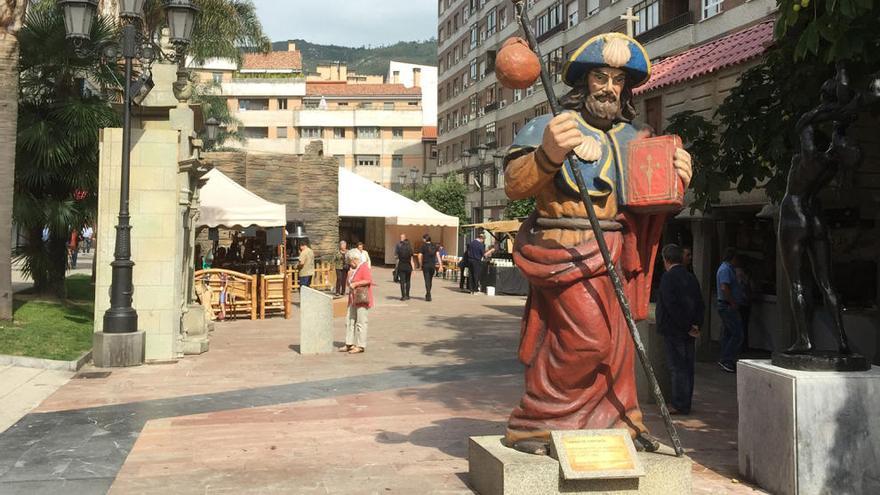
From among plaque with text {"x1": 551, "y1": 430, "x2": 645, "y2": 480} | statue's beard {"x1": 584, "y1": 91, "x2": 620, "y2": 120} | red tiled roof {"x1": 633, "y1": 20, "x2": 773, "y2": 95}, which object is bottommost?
plaque with text {"x1": 551, "y1": 430, "x2": 645, "y2": 480}

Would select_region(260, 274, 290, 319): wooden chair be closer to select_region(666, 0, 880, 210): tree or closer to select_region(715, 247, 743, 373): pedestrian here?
select_region(715, 247, 743, 373): pedestrian

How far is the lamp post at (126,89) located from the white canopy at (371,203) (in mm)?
17620

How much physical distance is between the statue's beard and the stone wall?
81.1ft

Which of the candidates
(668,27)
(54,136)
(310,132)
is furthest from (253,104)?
(54,136)

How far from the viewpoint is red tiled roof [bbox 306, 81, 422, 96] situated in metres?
68.2

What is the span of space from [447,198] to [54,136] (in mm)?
33844

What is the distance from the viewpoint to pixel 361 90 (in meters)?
69.3

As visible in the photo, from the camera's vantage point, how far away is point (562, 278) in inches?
177

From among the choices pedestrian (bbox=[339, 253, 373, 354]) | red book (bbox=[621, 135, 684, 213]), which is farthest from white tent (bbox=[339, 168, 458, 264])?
red book (bbox=[621, 135, 684, 213])

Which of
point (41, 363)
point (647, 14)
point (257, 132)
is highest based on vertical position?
point (257, 132)

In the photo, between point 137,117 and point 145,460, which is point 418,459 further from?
point 137,117

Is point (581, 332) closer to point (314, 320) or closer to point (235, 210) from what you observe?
point (314, 320)

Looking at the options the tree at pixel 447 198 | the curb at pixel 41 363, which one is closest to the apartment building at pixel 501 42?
the tree at pixel 447 198

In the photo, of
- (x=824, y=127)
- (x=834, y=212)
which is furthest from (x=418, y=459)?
(x=834, y=212)
